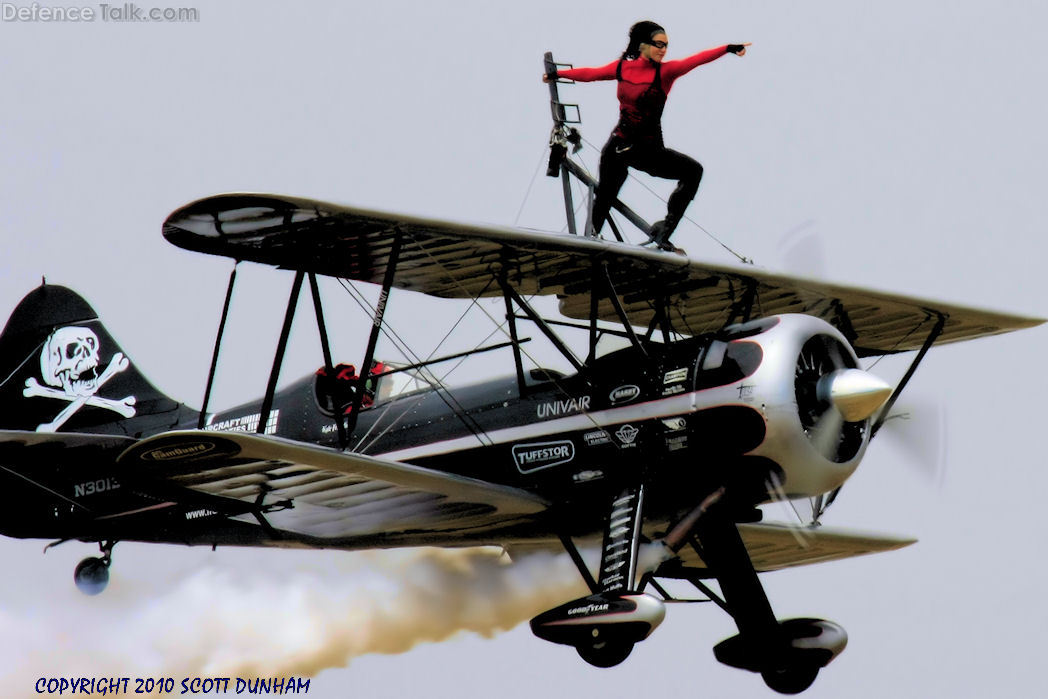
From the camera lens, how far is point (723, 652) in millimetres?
13062

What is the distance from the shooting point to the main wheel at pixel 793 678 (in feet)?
42.5

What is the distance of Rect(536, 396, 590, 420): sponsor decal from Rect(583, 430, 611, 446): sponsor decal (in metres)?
0.20

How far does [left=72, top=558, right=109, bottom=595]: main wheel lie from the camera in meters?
15.0

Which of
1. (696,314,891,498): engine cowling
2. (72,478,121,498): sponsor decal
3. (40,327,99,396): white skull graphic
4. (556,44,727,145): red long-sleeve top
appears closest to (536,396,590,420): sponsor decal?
(696,314,891,498): engine cowling

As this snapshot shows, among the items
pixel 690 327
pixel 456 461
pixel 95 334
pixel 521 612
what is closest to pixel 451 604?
pixel 521 612

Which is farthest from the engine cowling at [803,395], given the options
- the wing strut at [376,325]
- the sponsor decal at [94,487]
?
the sponsor decal at [94,487]

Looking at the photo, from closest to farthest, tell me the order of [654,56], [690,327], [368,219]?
[368,219] < [654,56] < [690,327]

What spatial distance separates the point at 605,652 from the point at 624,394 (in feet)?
5.98

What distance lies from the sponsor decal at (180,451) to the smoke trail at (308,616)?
136 inches

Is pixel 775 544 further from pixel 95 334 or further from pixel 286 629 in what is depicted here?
pixel 95 334

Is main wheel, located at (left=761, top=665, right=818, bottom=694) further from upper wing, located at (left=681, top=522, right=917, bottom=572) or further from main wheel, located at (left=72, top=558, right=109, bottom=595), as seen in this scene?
main wheel, located at (left=72, top=558, right=109, bottom=595)

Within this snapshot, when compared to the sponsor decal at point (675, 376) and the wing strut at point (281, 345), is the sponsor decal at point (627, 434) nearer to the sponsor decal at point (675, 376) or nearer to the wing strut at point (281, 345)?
the sponsor decal at point (675, 376)

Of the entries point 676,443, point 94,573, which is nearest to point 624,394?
point 676,443

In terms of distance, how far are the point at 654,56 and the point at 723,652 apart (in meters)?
4.44
